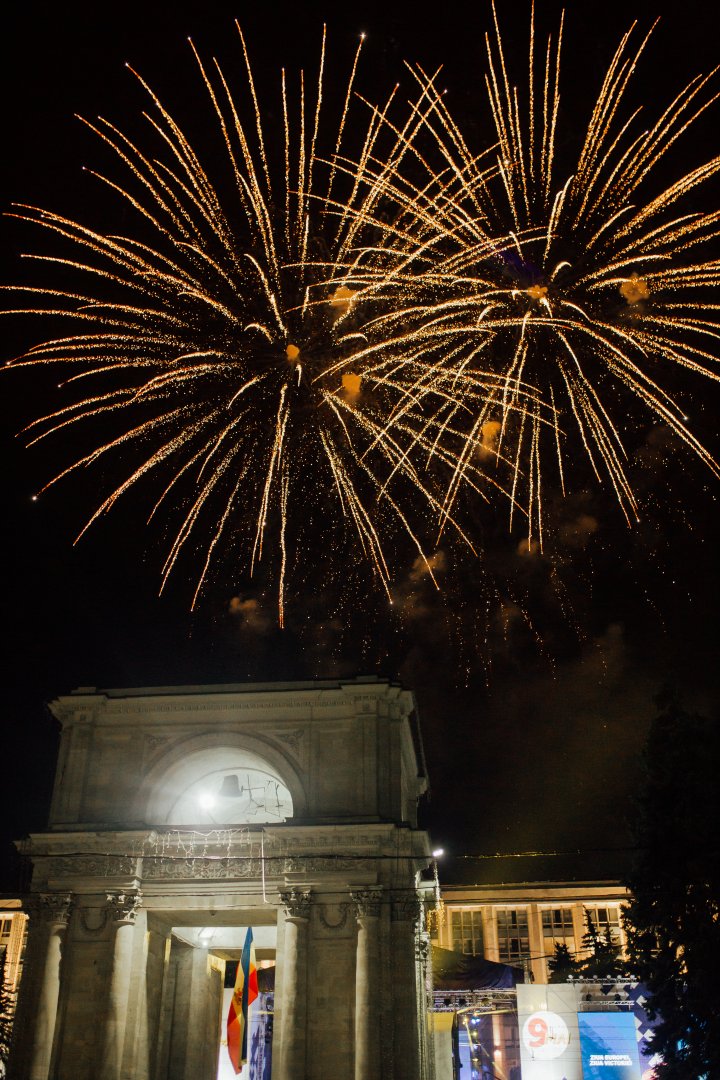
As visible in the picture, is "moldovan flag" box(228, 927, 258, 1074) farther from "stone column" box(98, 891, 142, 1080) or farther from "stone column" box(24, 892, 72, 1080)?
"stone column" box(24, 892, 72, 1080)

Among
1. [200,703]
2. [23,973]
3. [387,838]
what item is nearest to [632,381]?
[387,838]

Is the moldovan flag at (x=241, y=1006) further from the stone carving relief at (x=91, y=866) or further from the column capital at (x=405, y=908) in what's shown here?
the column capital at (x=405, y=908)

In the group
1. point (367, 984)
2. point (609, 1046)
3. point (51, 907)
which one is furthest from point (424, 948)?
point (51, 907)

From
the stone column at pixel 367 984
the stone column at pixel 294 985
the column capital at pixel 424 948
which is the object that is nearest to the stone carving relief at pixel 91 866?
the stone column at pixel 294 985

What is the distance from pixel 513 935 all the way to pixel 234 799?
Result: 3227 cm

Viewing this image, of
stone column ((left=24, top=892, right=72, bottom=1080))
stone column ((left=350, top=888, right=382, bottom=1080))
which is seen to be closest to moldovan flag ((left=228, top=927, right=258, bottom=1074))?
stone column ((left=350, top=888, right=382, bottom=1080))

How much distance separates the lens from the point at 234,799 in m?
36.7

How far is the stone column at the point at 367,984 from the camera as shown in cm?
2708

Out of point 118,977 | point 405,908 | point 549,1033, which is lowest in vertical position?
point 549,1033

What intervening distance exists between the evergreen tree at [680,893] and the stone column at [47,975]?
17.7 metres

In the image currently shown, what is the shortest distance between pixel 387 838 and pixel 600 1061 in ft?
32.9

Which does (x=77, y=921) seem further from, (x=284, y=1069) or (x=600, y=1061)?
(x=600, y=1061)

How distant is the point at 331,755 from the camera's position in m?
32.3

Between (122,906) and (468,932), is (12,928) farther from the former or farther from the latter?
(122,906)
